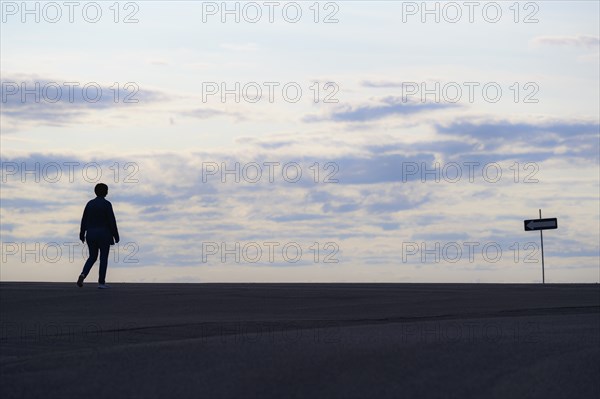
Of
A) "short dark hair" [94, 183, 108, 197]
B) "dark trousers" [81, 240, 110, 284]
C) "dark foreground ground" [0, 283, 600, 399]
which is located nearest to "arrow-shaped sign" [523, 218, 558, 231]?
"short dark hair" [94, 183, 108, 197]

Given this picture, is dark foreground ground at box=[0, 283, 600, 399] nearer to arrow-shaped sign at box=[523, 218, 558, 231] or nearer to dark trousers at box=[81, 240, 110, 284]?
dark trousers at box=[81, 240, 110, 284]

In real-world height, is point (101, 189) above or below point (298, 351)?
above

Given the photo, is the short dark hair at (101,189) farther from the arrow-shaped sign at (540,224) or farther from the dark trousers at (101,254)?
the arrow-shaped sign at (540,224)

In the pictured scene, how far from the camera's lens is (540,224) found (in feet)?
120

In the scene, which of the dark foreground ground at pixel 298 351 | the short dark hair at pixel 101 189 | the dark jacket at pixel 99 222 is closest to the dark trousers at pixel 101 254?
the dark jacket at pixel 99 222

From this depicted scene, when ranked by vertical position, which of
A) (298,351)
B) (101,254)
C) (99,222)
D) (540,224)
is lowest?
(298,351)

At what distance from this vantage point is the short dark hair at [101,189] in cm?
2087

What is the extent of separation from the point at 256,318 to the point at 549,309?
185 inches

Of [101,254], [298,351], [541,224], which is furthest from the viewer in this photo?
[541,224]

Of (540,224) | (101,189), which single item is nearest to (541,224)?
(540,224)

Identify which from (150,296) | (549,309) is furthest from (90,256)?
(549,309)

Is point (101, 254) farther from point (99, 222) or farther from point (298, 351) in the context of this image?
point (298, 351)

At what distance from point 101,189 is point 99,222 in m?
0.76

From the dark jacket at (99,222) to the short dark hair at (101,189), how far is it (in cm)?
21
